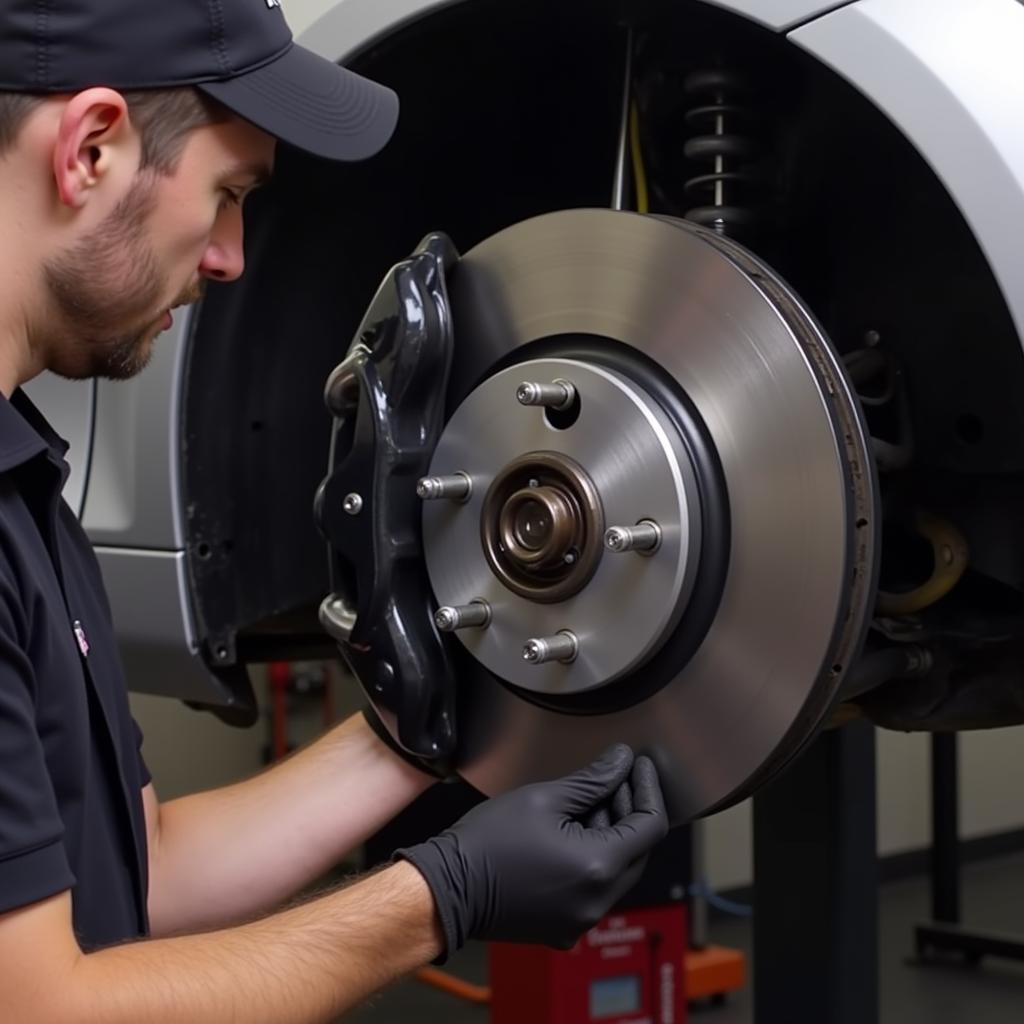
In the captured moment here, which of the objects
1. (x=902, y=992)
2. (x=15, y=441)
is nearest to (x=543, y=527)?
(x=15, y=441)

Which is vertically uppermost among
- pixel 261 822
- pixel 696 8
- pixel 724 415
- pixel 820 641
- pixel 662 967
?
pixel 696 8

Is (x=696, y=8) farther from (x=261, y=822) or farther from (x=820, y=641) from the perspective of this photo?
(x=261, y=822)

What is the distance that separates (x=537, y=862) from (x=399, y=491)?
242 millimetres

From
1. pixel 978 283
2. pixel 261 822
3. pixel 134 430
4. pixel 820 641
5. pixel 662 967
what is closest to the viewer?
pixel 820 641

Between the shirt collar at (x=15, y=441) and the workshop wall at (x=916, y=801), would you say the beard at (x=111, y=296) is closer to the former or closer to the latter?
the shirt collar at (x=15, y=441)

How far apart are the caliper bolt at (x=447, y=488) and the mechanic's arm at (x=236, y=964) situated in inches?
8.3

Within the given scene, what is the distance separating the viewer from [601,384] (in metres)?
0.80

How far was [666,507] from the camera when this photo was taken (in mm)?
780

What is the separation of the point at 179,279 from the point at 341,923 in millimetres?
348

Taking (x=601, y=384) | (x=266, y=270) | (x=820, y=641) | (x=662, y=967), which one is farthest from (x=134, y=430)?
(x=662, y=967)

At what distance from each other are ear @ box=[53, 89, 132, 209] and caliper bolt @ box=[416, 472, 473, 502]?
25 cm

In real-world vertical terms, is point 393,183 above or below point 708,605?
above

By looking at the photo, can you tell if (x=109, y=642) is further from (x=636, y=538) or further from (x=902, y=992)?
(x=902, y=992)

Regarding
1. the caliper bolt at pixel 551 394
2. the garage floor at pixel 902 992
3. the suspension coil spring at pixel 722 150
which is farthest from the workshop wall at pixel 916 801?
the caliper bolt at pixel 551 394
